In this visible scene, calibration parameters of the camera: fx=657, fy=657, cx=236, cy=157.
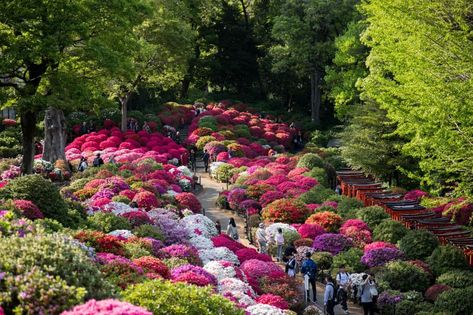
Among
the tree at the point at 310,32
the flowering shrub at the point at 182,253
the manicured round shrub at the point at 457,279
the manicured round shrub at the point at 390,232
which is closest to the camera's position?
the flowering shrub at the point at 182,253

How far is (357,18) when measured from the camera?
4853cm

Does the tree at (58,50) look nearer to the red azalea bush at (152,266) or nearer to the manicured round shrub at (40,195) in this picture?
the manicured round shrub at (40,195)

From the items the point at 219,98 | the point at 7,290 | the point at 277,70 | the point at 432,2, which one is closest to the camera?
the point at 7,290

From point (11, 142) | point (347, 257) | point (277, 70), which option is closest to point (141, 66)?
point (11, 142)

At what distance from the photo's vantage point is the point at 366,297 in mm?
16797

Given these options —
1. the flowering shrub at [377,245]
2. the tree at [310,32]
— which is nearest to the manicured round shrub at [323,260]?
the flowering shrub at [377,245]

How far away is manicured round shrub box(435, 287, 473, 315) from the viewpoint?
16453 millimetres

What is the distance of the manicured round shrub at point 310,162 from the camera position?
3419cm

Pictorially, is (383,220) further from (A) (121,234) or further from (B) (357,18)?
(B) (357,18)

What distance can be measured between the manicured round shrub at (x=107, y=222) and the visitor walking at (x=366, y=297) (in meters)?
6.71

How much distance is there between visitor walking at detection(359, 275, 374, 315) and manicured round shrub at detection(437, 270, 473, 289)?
2868mm

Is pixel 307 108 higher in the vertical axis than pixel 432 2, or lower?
lower

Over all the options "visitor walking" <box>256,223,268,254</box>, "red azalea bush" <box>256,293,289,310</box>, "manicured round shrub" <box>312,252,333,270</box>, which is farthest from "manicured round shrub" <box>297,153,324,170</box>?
"red azalea bush" <box>256,293,289,310</box>

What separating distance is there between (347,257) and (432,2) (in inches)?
313
